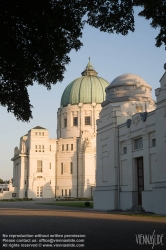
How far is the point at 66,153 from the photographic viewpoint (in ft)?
285

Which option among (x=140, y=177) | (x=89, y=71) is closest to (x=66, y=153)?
(x=89, y=71)

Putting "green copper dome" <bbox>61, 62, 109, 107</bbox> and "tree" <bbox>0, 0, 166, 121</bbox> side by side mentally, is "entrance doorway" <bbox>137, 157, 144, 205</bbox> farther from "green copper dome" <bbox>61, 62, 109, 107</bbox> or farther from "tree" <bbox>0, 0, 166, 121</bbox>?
"green copper dome" <bbox>61, 62, 109, 107</bbox>

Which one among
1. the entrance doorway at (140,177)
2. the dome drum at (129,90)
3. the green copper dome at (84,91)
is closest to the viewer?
the entrance doorway at (140,177)

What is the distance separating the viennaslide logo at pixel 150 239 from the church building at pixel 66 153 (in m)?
66.6

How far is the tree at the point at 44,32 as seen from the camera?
10039mm

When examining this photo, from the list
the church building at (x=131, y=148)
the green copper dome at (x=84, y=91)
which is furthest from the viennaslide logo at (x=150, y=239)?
the green copper dome at (x=84, y=91)

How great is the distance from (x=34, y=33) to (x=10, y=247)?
6.48 metres

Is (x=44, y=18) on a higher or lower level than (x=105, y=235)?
higher

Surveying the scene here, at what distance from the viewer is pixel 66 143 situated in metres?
87.4

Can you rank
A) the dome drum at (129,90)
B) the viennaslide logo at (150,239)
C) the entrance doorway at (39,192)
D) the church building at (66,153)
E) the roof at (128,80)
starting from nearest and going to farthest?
the viennaslide logo at (150,239)
the dome drum at (129,90)
the roof at (128,80)
the entrance doorway at (39,192)
the church building at (66,153)

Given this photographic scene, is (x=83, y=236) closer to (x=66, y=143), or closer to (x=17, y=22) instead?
Answer: (x=17, y=22)

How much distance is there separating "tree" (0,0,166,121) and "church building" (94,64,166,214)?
60.3ft

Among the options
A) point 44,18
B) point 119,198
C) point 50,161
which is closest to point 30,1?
point 44,18

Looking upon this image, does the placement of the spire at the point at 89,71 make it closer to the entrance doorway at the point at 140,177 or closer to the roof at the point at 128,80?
the roof at the point at 128,80
